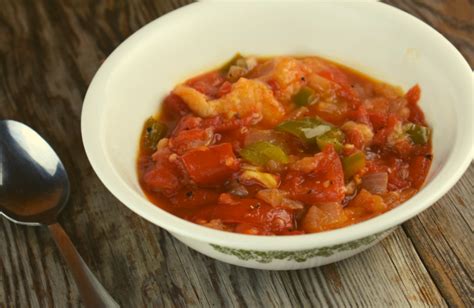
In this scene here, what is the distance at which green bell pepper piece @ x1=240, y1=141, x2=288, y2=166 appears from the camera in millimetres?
2709

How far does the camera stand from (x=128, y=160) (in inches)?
113

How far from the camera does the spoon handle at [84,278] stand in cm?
260

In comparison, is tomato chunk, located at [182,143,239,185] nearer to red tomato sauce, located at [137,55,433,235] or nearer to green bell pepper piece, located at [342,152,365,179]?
red tomato sauce, located at [137,55,433,235]

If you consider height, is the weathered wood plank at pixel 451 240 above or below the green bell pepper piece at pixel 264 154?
below

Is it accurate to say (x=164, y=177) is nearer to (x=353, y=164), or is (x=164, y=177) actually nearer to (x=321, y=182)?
(x=321, y=182)

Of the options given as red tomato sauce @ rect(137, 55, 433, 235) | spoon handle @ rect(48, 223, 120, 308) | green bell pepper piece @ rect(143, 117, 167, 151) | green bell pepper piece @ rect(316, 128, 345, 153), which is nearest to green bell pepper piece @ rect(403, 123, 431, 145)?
red tomato sauce @ rect(137, 55, 433, 235)

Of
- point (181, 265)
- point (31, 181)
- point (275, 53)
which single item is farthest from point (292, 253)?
point (275, 53)

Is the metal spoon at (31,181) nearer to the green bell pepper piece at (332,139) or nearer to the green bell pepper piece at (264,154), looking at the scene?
the green bell pepper piece at (264,154)

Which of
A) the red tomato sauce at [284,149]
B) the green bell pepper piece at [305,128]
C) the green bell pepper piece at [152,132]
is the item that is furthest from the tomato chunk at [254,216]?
the green bell pepper piece at [152,132]

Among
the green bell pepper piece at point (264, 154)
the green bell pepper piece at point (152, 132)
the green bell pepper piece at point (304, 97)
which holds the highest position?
the green bell pepper piece at point (264, 154)

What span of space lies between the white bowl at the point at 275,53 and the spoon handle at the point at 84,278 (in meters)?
0.36

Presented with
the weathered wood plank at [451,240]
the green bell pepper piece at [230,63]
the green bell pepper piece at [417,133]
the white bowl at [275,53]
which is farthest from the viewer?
the green bell pepper piece at [230,63]

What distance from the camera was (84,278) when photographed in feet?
8.72

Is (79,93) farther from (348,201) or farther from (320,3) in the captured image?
(348,201)
